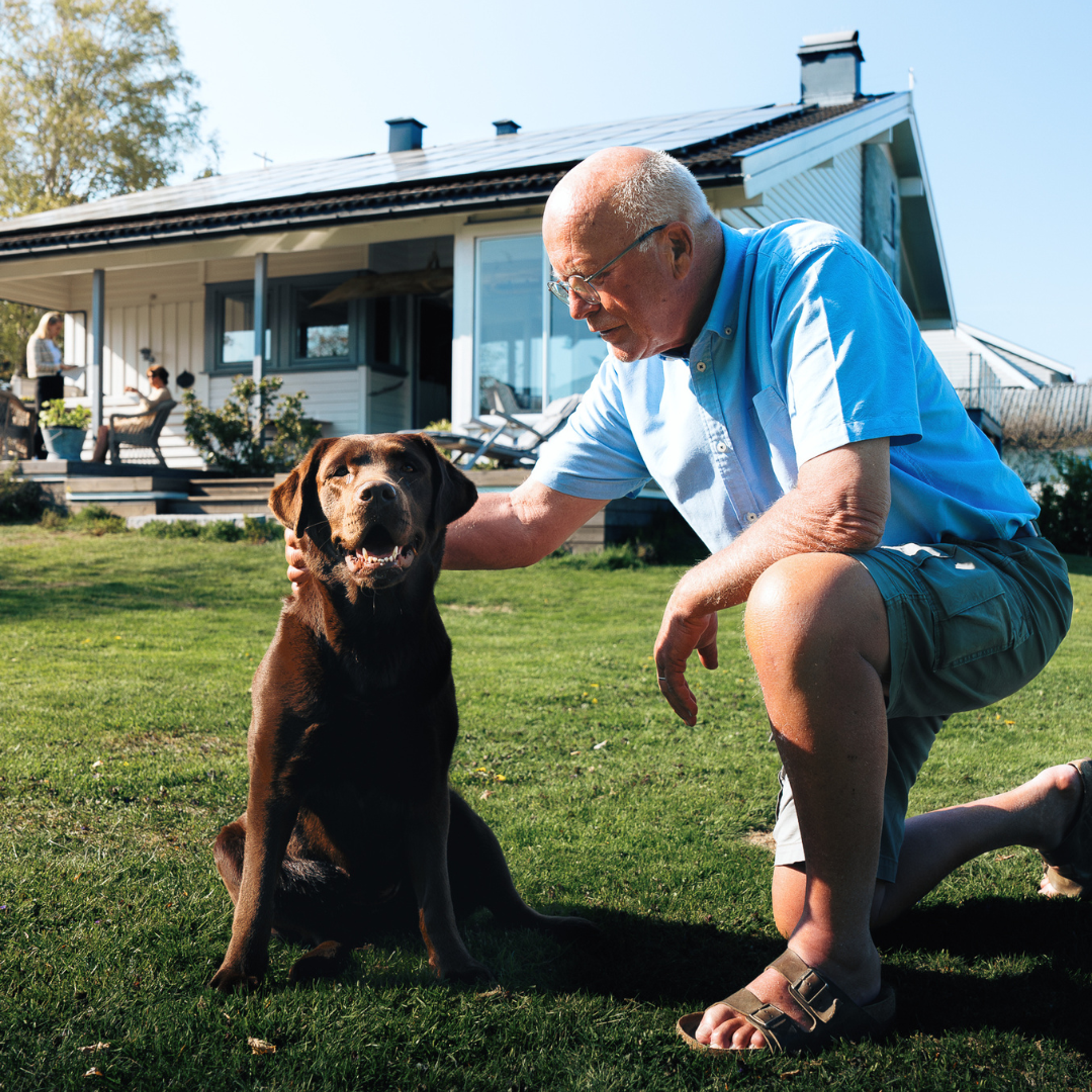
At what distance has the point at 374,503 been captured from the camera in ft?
6.98

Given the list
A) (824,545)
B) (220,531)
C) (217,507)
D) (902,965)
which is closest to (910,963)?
(902,965)

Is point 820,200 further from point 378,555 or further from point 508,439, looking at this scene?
point 378,555

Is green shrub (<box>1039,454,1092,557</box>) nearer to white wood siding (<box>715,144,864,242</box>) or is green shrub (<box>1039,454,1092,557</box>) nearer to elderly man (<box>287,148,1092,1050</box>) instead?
white wood siding (<box>715,144,864,242</box>)

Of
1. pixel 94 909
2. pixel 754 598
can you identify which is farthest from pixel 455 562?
pixel 94 909

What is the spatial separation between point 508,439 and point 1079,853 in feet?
30.0

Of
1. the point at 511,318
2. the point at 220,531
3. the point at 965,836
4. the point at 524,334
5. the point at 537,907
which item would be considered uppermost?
the point at 511,318

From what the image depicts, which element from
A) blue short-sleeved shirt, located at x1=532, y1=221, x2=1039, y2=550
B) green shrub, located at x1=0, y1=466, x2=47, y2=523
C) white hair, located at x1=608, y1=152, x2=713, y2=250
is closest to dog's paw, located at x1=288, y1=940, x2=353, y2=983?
blue short-sleeved shirt, located at x1=532, y1=221, x2=1039, y2=550

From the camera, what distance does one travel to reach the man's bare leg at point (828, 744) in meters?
1.86

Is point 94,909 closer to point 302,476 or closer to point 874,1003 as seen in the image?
point 302,476

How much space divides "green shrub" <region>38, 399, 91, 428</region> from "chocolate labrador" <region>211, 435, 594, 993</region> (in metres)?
11.8

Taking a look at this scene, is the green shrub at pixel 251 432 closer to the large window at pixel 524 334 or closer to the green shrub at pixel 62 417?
the green shrub at pixel 62 417

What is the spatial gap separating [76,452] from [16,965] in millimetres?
12006

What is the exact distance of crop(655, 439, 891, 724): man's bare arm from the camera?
1939mm

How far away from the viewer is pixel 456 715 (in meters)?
2.22
